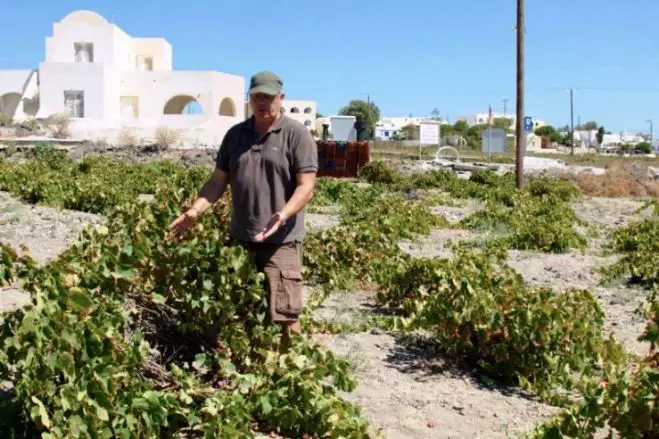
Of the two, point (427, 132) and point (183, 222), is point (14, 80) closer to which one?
point (427, 132)

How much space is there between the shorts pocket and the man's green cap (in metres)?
0.92

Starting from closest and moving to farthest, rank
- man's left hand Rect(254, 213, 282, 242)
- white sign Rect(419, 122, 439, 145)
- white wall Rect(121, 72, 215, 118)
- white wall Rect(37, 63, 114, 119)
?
man's left hand Rect(254, 213, 282, 242)
white sign Rect(419, 122, 439, 145)
white wall Rect(37, 63, 114, 119)
white wall Rect(121, 72, 215, 118)

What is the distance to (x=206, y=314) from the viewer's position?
4.27 metres

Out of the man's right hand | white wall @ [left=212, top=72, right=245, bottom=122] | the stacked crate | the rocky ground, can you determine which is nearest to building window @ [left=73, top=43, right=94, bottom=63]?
white wall @ [left=212, top=72, right=245, bottom=122]

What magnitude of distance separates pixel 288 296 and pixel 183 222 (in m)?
0.66

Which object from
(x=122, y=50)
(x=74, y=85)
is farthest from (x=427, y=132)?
(x=122, y=50)

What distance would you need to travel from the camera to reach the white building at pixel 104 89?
39.6 meters

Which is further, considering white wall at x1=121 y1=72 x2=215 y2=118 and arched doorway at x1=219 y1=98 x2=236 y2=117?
arched doorway at x1=219 y1=98 x2=236 y2=117

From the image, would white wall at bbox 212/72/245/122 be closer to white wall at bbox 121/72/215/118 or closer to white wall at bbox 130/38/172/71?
white wall at bbox 121/72/215/118

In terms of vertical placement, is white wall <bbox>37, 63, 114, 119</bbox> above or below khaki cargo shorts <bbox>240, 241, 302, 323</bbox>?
above

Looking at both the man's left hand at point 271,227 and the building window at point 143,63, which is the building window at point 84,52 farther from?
the man's left hand at point 271,227

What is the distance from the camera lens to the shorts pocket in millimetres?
4414

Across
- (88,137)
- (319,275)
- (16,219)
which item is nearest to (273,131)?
(319,275)

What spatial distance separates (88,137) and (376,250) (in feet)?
104
